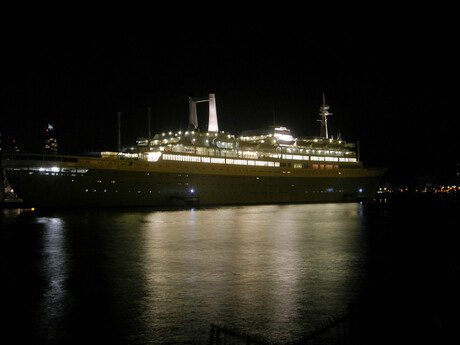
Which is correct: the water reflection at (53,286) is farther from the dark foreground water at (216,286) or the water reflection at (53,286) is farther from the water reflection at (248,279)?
the water reflection at (248,279)

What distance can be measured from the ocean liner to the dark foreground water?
19946mm

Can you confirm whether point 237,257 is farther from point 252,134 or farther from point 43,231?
point 252,134

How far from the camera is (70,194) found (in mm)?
41250

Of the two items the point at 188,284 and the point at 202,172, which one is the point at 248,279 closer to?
the point at 188,284

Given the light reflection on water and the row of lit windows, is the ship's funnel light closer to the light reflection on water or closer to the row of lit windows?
the row of lit windows

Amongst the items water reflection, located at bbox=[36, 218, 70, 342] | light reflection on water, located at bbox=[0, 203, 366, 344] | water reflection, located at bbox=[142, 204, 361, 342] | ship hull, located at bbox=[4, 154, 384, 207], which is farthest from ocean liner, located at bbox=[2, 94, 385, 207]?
water reflection, located at bbox=[142, 204, 361, 342]

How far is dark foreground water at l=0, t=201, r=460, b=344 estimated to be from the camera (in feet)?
26.3

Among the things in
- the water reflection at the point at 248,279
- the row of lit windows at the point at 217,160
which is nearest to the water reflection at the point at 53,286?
the water reflection at the point at 248,279

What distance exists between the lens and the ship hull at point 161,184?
40.2 meters

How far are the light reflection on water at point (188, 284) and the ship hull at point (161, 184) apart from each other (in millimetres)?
19517

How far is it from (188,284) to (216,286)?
79cm

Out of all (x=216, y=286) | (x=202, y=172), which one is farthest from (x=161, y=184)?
(x=216, y=286)

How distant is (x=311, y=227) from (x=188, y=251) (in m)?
12.0

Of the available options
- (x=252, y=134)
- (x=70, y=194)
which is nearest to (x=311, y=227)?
(x=70, y=194)
